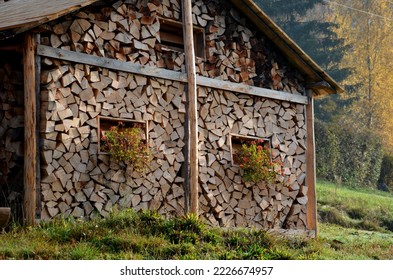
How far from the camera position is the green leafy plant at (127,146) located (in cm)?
1252

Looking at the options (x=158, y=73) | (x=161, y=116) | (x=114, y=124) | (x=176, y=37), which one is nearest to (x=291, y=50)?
(x=176, y=37)

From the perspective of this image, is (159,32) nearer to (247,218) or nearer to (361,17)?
(247,218)

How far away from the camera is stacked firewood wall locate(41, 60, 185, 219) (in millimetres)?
11969

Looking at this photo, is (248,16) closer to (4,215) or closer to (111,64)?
(111,64)

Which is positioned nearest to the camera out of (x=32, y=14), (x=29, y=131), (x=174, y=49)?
(x=29, y=131)

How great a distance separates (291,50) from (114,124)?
427cm

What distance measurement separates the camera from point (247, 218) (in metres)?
14.4

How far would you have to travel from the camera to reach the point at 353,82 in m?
34.0

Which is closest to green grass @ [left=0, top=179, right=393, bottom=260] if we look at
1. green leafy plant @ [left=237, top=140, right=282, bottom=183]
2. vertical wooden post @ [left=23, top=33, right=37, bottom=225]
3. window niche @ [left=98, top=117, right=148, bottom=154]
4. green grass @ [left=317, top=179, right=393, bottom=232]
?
vertical wooden post @ [left=23, top=33, right=37, bottom=225]

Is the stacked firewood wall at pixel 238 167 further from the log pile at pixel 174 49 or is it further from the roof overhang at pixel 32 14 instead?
the roof overhang at pixel 32 14

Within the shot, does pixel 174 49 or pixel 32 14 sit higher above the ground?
pixel 32 14

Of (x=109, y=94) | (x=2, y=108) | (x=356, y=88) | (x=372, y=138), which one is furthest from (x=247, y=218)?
(x=356, y=88)

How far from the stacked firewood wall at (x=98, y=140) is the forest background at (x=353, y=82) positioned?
14418 millimetres
